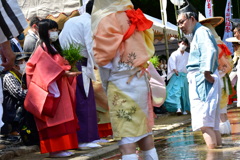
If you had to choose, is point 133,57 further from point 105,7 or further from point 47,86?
point 47,86

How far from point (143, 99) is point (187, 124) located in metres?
6.45

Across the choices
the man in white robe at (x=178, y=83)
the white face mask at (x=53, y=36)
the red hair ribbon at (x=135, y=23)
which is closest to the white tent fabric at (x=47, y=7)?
the white face mask at (x=53, y=36)

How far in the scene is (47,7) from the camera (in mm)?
11742

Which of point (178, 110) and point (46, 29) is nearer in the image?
point (46, 29)

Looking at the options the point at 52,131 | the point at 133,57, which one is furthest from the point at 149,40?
the point at 52,131

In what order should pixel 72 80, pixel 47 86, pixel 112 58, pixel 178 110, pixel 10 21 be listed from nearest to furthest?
pixel 10 21 → pixel 112 58 → pixel 47 86 → pixel 72 80 → pixel 178 110

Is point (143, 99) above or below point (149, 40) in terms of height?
below

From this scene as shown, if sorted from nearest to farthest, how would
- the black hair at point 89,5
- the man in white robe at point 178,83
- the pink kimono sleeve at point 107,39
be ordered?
the pink kimono sleeve at point 107,39, the black hair at point 89,5, the man in white robe at point 178,83

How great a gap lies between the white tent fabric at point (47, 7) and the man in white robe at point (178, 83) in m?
3.97

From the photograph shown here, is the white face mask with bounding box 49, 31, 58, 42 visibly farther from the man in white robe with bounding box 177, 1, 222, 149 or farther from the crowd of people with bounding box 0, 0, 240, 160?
the man in white robe with bounding box 177, 1, 222, 149

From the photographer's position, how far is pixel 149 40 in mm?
6043

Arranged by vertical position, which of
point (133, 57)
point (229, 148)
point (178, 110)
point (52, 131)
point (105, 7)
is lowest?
point (178, 110)

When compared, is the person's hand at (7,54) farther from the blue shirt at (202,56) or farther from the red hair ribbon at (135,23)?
the blue shirt at (202,56)

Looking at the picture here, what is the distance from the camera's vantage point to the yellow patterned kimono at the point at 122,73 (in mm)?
5707
